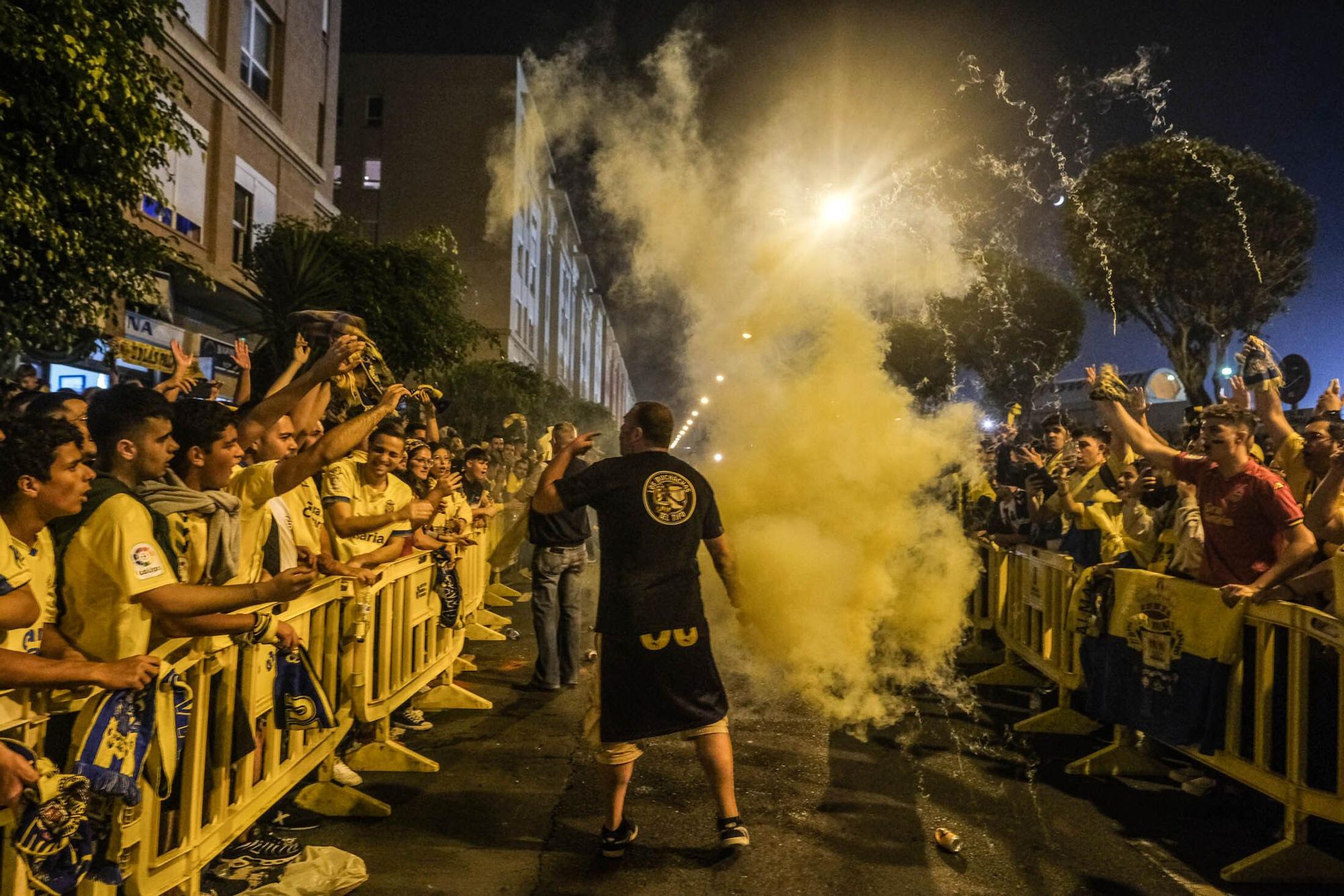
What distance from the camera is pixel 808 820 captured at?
4402mm

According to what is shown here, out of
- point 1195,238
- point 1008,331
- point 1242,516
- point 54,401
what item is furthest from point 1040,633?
point 1008,331

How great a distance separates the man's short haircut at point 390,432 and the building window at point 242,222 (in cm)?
1390

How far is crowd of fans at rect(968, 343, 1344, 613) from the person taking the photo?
4535mm

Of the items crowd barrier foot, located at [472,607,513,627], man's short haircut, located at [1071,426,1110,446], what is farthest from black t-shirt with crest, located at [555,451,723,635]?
crowd barrier foot, located at [472,607,513,627]

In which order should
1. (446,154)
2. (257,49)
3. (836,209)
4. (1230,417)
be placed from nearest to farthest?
(1230,417) → (836,209) → (257,49) → (446,154)

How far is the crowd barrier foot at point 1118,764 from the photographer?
5203mm

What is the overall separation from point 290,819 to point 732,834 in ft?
7.01

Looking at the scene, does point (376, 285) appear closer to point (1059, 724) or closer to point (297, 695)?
point (297, 695)

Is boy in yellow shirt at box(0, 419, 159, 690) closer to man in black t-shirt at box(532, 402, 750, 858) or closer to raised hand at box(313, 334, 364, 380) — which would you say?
raised hand at box(313, 334, 364, 380)

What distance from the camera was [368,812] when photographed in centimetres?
436

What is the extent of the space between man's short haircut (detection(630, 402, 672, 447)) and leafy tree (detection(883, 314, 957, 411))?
109 feet

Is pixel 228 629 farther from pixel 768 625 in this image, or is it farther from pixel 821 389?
pixel 821 389

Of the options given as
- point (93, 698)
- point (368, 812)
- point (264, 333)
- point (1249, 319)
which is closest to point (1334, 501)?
point (368, 812)

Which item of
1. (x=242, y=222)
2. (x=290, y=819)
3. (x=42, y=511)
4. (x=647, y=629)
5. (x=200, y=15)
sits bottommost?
(x=290, y=819)
